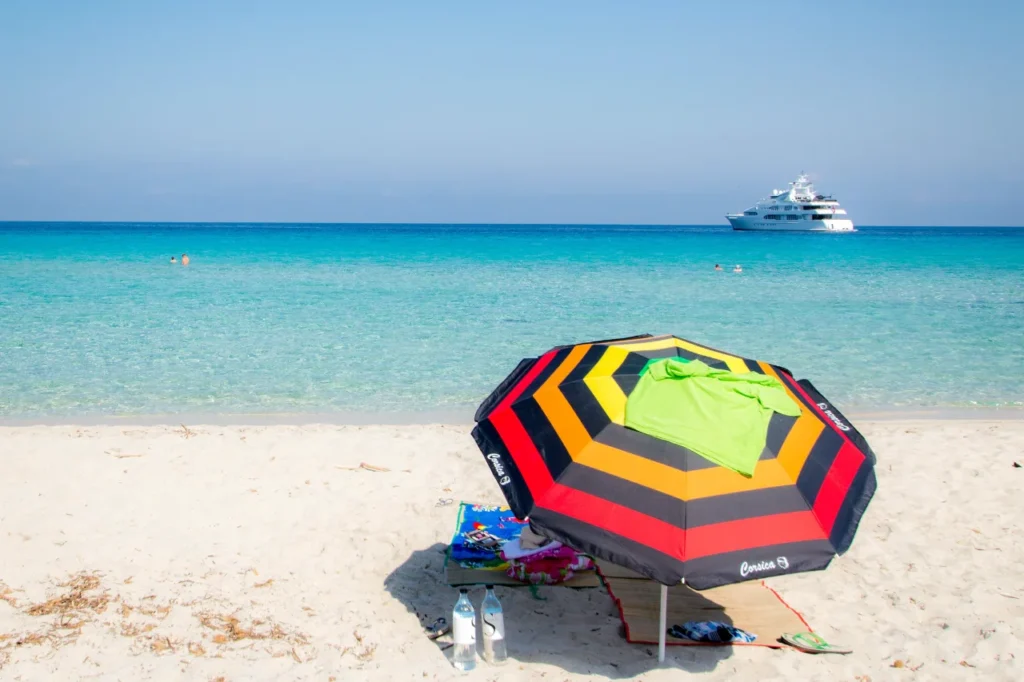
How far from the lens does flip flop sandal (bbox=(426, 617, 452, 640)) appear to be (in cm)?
455

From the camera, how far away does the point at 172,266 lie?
1350 inches

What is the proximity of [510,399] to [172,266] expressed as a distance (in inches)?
1310

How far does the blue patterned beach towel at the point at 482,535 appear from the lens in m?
5.39

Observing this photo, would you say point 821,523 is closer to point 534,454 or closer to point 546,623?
point 534,454

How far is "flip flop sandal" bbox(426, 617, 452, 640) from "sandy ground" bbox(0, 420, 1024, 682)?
0.39 ft

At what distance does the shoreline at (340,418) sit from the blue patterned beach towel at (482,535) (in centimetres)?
308

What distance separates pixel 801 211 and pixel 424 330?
7019 cm

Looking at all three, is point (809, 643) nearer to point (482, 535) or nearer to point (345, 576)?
point (482, 535)

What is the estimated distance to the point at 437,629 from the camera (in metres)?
4.59

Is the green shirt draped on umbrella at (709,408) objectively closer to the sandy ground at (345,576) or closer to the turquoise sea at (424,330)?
the sandy ground at (345,576)

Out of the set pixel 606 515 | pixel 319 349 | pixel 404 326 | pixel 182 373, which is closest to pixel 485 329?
pixel 404 326

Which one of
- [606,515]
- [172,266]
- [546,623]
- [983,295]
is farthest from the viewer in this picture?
[172,266]

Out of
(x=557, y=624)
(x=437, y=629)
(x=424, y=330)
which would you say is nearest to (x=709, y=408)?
(x=557, y=624)

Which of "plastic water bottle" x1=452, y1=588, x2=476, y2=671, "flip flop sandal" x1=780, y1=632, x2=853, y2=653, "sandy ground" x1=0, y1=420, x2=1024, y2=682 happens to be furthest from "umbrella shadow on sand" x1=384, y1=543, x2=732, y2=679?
"flip flop sandal" x1=780, y1=632, x2=853, y2=653
